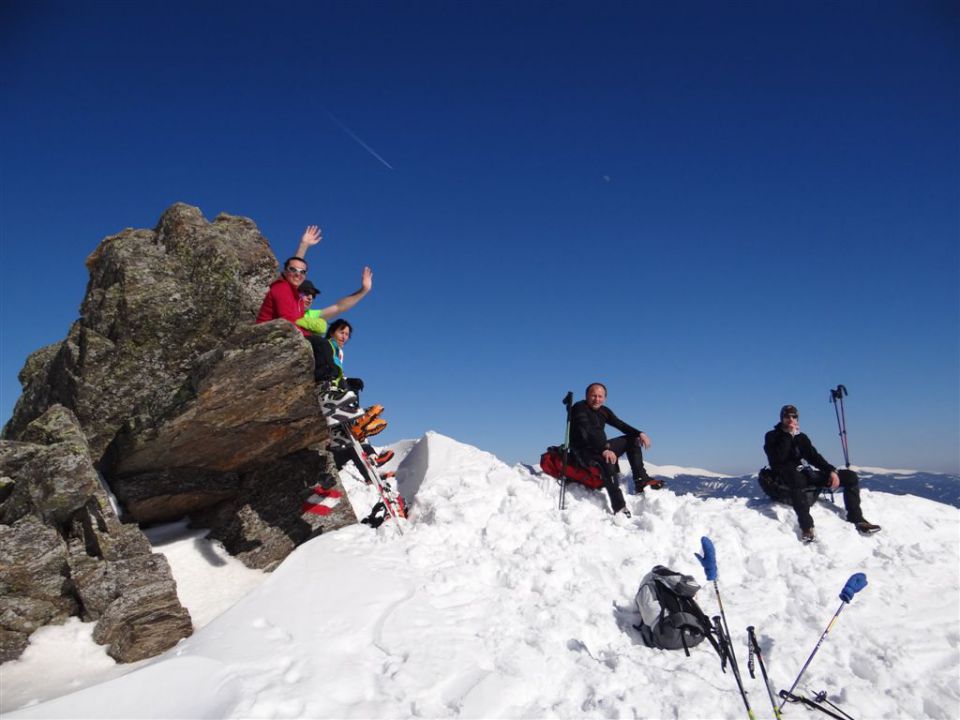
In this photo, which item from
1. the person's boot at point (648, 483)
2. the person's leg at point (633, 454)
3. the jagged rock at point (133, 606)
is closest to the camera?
the jagged rock at point (133, 606)

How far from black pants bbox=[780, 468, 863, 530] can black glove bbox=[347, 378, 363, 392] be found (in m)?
9.64

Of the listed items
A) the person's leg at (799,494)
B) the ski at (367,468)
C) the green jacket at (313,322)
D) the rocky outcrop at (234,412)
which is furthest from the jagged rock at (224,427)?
the person's leg at (799,494)

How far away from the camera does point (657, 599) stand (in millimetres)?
7055

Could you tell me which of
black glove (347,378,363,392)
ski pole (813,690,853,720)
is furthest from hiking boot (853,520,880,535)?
black glove (347,378,363,392)

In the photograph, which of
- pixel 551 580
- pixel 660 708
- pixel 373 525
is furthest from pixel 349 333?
pixel 660 708

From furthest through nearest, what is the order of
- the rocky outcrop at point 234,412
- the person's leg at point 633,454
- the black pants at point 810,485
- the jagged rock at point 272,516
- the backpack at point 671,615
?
the person's leg at point 633,454, the black pants at point 810,485, the jagged rock at point 272,516, the rocky outcrop at point 234,412, the backpack at point 671,615

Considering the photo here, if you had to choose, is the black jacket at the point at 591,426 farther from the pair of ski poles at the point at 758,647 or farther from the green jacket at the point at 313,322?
the green jacket at the point at 313,322

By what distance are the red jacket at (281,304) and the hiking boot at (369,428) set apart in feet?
9.27

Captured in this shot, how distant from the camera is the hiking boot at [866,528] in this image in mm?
10195

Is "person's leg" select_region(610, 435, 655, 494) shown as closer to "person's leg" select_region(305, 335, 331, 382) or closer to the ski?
the ski

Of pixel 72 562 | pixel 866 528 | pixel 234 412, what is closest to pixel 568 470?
pixel 866 528

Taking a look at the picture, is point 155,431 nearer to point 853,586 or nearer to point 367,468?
point 367,468

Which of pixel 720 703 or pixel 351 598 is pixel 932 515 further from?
pixel 351 598

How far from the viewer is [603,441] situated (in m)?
12.0
